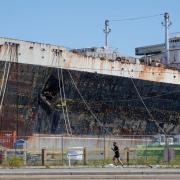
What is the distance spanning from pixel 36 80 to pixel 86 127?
5.88 meters

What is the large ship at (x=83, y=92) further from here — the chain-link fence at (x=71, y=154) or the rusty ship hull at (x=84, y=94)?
the chain-link fence at (x=71, y=154)

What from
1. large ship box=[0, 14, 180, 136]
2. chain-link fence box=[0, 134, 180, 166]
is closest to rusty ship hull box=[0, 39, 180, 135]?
large ship box=[0, 14, 180, 136]

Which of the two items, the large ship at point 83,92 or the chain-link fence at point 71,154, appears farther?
the large ship at point 83,92

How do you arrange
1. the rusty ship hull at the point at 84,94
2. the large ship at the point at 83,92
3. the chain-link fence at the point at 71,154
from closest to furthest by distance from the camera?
the chain-link fence at the point at 71,154, the large ship at the point at 83,92, the rusty ship hull at the point at 84,94

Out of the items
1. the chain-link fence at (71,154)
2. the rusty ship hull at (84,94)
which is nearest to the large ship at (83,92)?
the rusty ship hull at (84,94)

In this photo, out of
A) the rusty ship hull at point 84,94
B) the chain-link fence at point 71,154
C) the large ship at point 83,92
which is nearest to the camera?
the chain-link fence at point 71,154

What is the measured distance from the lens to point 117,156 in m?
25.2

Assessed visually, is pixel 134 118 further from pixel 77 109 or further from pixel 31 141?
pixel 31 141

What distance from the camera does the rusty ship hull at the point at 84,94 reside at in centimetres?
3556

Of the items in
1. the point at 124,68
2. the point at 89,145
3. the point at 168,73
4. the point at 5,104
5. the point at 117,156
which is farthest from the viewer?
the point at 168,73

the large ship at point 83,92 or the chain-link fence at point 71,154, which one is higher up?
Result: the large ship at point 83,92

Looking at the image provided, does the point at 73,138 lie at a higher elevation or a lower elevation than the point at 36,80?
lower

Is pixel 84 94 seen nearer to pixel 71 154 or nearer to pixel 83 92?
pixel 83 92

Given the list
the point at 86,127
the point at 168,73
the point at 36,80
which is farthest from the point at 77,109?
the point at 168,73
